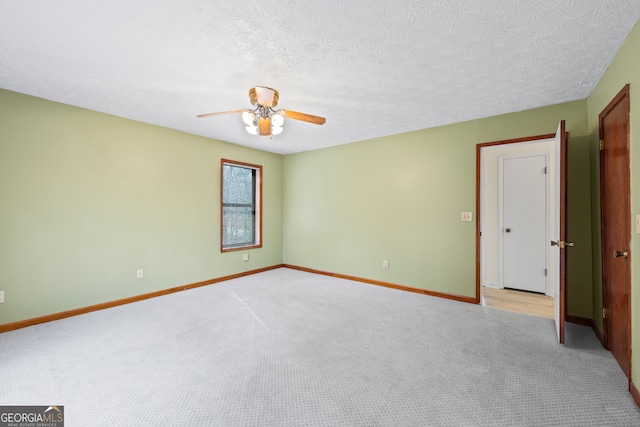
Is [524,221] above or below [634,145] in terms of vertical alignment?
below

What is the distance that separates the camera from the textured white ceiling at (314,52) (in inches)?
65.1

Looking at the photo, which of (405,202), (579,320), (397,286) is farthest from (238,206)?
(579,320)

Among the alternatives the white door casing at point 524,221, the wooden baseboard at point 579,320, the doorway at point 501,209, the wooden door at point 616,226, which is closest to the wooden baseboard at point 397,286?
the doorway at point 501,209

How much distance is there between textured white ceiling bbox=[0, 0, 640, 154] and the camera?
165 centimetres

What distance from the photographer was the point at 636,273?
5.87 ft

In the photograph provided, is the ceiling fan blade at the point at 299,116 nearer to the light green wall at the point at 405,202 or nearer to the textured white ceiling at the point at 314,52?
the textured white ceiling at the point at 314,52

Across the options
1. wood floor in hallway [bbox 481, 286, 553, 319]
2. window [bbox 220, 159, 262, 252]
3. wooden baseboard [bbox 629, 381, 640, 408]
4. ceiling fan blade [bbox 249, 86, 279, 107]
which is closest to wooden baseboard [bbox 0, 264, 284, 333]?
window [bbox 220, 159, 262, 252]

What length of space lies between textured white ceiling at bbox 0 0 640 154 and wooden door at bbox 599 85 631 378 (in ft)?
1.66

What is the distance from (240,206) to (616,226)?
480 cm

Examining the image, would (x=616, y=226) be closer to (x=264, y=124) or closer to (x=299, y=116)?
(x=299, y=116)

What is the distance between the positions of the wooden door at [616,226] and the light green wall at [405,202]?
0.58m

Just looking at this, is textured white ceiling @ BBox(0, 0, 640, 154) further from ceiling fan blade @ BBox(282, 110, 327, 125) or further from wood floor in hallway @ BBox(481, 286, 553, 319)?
wood floor in hallway @ BBox(481, 286, 553, 319)

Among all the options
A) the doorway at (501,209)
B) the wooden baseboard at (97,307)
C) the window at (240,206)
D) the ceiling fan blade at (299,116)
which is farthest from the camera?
the window at (240,206)

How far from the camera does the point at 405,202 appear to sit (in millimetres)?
4227
